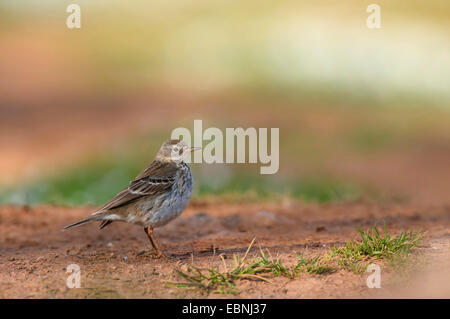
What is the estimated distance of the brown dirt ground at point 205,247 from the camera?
5.14 metres

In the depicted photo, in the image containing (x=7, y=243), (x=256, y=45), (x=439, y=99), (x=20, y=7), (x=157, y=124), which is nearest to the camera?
(x=7, y=243)

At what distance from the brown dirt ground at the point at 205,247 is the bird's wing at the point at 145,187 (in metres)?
0.55

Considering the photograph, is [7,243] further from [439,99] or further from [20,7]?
[20,7]

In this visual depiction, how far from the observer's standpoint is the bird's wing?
6.45 m

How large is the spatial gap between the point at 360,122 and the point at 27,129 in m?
10.3

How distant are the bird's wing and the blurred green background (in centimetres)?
389

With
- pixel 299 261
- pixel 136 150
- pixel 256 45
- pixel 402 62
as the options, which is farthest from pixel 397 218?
pixel 256 45

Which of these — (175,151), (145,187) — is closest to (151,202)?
(145,187)

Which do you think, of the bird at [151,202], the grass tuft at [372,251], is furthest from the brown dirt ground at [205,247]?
the bird at [151,202]

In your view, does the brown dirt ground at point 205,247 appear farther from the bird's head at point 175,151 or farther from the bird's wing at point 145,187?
the bird's head at point 175,151

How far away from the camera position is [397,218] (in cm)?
816

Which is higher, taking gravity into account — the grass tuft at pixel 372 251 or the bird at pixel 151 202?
the bird at pixel 151 202

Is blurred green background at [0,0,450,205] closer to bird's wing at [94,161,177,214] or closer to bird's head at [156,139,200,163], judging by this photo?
bird's head at [156,139,200,163]

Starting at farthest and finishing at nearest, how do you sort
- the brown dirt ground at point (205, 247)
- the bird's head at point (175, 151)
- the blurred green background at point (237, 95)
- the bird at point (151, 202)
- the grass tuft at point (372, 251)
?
the blurred green background at point (237, 95)
the bird's head at point (175, 151)
the bird at point (151, 202)
the grass tuft at point (372, 251)
the brown dirt ground at point (205, 247)
